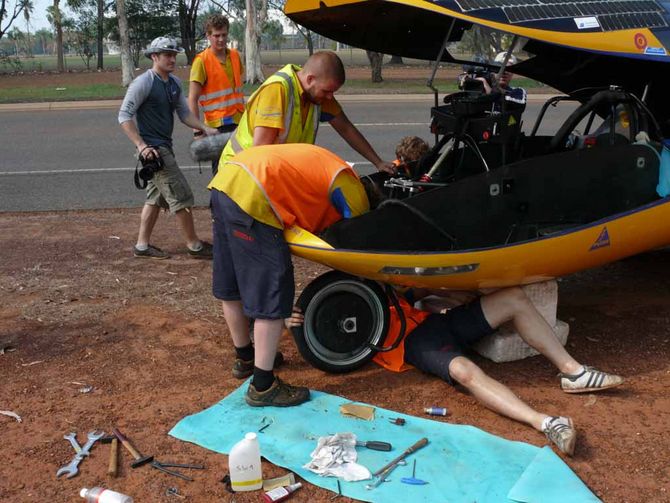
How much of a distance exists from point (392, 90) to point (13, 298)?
16.8 meters

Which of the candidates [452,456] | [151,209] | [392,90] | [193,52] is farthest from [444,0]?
[193,52]

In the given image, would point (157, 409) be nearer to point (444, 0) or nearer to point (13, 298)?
point (13, 298)

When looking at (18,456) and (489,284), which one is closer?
(18,456)

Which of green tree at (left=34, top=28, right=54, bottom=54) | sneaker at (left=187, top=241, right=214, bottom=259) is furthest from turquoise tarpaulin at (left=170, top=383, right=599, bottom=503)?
green tree at (left=34, top=28, right=54, bottom=54)

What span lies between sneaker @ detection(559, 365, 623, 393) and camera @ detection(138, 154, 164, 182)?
3.54 metres

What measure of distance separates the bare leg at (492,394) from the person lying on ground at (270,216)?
0.80 m

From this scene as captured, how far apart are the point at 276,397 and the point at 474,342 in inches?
46.6

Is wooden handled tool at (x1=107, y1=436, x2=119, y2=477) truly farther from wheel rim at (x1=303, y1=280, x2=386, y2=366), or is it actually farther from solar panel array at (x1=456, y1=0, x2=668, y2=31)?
solar panel array at (x1=456, y1=0, x2=668, y2=31)

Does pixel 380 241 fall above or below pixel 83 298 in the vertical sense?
above

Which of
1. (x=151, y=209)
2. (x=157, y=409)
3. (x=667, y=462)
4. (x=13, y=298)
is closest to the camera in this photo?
(x=667, y=462)

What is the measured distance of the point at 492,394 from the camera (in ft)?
12.2

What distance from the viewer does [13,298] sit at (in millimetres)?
5348

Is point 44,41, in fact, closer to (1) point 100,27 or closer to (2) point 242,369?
(1) point 100,27

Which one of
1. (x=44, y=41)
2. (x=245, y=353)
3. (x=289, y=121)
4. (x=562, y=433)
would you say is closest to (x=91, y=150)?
(x=289, y=121)
